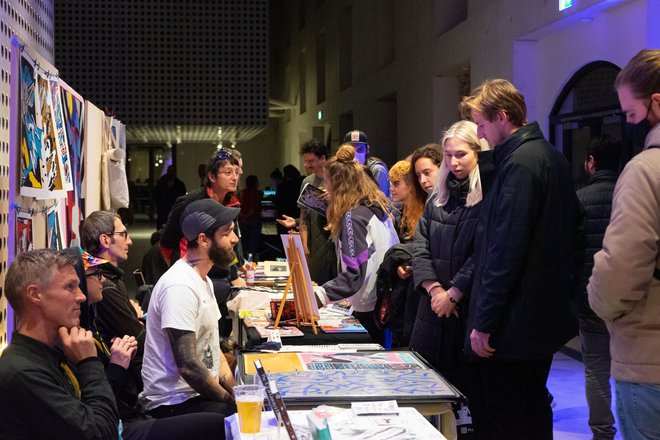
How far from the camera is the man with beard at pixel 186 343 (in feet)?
10.4

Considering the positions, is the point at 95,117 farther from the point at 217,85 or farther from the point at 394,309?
the point at 217,85

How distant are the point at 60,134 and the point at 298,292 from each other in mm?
1653

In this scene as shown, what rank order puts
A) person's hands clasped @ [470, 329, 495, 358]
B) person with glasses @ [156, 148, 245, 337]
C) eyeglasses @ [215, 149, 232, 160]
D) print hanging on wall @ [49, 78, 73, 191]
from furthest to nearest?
eyeglasses @ [215, 149, 232, 160] < person with glasses @ [156, 148, 245, 337] < print hanging on wall @ [49, 78, 73, 191] < person's hands clasped @ [470, 329, 495, 358]

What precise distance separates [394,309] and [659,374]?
2.24 meters

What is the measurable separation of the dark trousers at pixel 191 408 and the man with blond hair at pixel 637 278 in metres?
1.53

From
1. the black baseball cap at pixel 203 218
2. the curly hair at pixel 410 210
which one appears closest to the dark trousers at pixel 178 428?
the black baseball cap at pixel 203 218

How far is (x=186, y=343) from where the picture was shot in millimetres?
3160

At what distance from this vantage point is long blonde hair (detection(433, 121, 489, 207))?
11.7ft

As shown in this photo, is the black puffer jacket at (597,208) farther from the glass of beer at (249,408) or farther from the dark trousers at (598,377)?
the glass of beer at (249,408)

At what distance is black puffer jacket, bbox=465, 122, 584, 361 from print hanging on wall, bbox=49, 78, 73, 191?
7.84ft

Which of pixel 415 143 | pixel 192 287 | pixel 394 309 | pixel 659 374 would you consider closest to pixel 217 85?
pixel 415 143

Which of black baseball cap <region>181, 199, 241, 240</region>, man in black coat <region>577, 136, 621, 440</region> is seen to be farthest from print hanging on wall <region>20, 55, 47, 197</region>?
man in black coat <region>577, 136, 621, 440</region>

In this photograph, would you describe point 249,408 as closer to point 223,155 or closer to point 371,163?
point 223,155

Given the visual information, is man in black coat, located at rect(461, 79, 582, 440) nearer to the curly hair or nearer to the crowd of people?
the crowd of people
